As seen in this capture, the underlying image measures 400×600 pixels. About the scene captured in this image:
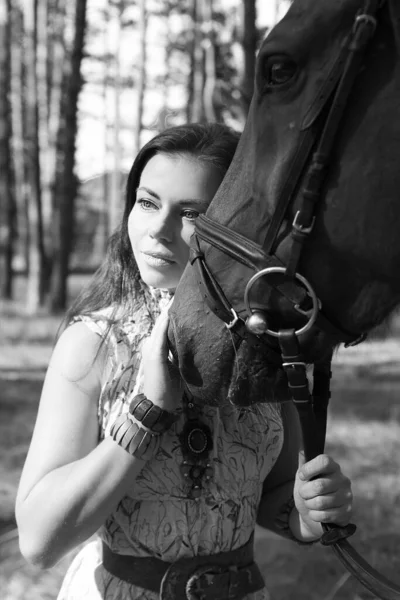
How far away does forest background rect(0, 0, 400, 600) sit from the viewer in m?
4.05

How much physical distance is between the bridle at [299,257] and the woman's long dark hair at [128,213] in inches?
14.6

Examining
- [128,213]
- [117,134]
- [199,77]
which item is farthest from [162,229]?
[117,134]

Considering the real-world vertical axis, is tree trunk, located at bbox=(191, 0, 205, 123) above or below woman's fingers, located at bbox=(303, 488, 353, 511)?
below

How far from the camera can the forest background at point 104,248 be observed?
13.3 ft

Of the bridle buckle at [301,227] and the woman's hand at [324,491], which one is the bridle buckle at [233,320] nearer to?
the bridle buckle at [301,227]

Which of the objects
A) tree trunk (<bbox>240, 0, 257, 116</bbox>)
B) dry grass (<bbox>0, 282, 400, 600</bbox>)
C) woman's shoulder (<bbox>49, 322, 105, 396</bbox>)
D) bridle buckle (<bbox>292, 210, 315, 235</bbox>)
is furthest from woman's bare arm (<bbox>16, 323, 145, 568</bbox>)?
tree trunk (<bbox>240, 0, 257, 116</bbox>)

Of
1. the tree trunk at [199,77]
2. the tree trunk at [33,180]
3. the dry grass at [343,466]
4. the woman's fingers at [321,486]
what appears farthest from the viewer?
the tree trunk at [33,180]

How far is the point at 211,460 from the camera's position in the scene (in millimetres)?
1914

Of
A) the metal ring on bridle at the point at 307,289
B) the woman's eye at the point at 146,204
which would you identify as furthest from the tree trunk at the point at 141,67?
the metal ring on bridle at the point at 307,289

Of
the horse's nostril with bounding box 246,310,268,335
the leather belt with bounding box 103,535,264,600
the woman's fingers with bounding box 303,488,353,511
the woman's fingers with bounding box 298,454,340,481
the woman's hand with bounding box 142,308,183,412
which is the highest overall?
the horse's nostril with bounding box 246,310,268,335

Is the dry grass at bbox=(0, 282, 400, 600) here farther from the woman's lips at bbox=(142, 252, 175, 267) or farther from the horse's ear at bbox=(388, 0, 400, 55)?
the horse's ear at bbox=(388, 0, 400, 55)

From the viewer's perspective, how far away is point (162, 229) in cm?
188

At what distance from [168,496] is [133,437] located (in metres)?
0.26

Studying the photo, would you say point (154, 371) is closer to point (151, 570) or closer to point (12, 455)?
point (151, 570)
